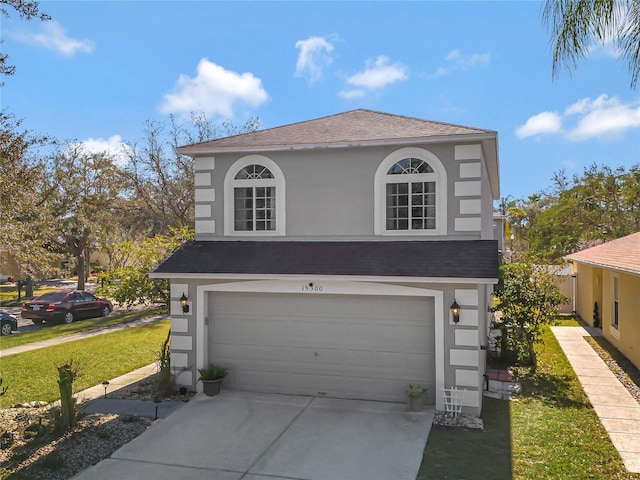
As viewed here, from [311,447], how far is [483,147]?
6821mm

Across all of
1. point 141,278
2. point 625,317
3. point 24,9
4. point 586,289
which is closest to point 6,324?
point 141,278

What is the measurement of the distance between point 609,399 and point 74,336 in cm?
1672

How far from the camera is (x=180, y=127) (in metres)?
30.1

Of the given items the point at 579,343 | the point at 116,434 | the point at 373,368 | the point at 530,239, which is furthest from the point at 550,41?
the point at 530,239

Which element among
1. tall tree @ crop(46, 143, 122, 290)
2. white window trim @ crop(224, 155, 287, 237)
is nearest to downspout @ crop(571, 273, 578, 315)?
white window trim @ crop(224, 155, 287, 237)

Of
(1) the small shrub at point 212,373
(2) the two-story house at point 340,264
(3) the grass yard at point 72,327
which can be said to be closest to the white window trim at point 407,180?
(2) the two-story house at point 340,264

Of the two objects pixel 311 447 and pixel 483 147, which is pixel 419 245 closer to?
pixel 483 147

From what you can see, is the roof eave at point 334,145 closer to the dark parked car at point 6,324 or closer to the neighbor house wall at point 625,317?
the neighbor house wall at point 625,317

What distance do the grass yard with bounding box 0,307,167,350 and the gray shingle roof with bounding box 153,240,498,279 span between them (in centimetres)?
975

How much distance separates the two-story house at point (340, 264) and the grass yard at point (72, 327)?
9.84m

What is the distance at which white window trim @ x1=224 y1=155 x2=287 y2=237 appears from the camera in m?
10.8

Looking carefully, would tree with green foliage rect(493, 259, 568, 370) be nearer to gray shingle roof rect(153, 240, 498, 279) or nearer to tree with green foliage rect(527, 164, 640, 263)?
gray shingle roof rect(153, 240, 498, 279)

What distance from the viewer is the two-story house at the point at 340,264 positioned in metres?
9.18

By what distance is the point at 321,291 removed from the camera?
32.0ft
